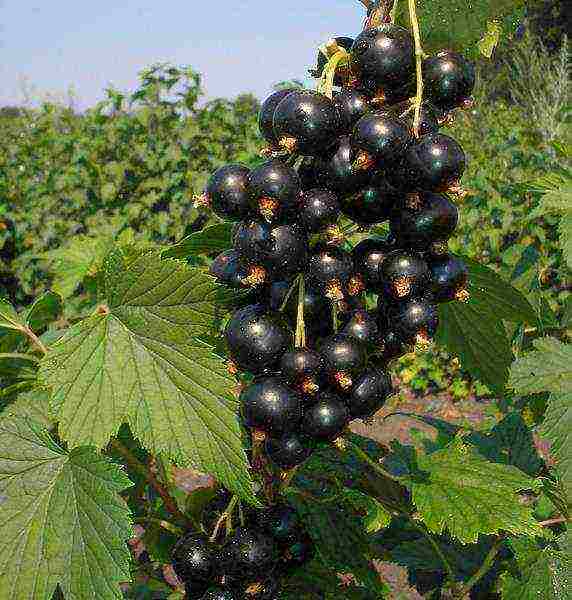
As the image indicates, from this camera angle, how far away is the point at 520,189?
1.57 m

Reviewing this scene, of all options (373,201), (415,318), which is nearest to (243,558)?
(415,318)

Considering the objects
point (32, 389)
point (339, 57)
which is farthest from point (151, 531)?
point (339, 57)

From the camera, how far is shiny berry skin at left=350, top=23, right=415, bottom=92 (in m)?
0.78

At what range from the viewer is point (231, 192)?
801 millimetres

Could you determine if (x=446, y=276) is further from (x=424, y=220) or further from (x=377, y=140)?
(x=377, y=140)

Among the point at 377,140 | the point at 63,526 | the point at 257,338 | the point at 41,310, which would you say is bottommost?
the point at 63,526

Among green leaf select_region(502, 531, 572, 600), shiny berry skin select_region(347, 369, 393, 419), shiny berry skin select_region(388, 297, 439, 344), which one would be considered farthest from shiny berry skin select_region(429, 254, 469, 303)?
green leaf select_region(502, 531, 572, 600)

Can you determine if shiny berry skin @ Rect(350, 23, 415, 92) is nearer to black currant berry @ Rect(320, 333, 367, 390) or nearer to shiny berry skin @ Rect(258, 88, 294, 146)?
shiny berry skin @ Rect(258, 88, 294, 146)

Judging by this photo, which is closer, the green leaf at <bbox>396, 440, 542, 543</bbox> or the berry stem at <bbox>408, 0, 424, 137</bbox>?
the berry stem at <bbox>408, 0, 424, 137</bbox>

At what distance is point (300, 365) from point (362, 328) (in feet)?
0.31

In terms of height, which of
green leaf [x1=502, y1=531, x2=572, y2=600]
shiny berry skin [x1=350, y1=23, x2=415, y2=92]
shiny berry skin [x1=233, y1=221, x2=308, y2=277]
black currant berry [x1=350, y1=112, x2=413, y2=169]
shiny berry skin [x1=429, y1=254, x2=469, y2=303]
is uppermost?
shiny berry skin [x1=350, y1=23, x2=415, y2=92]

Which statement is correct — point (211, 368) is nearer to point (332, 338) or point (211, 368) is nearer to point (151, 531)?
point (332, 338)

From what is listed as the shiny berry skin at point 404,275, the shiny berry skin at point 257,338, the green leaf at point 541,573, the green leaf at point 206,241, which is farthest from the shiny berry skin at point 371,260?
the green leaf at point 541,573

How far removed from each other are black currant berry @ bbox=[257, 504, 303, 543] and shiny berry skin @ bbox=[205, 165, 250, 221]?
0.43m
